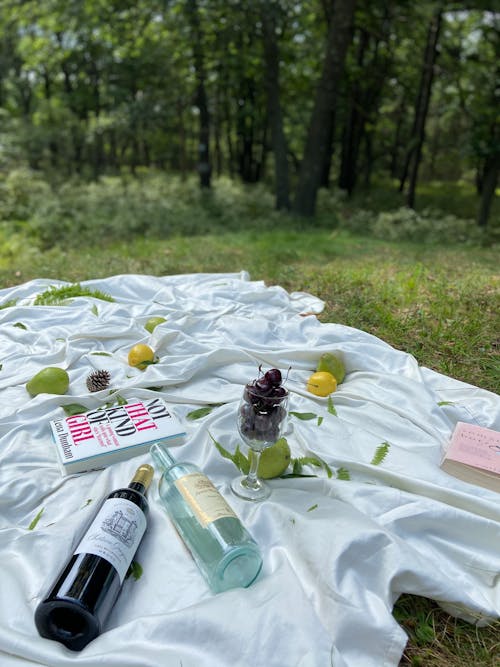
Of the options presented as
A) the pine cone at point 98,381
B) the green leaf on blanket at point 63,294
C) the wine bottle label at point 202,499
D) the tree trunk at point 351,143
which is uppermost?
the tree trunk at point 351,143

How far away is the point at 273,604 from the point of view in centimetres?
168

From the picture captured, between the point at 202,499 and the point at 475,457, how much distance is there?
1.46 m

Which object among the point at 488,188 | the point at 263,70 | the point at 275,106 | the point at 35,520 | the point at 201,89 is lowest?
the point at 35,520

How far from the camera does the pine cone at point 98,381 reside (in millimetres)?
3074

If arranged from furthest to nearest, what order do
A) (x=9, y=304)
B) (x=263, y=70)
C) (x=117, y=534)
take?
(x=263, y=70) → (x=9, y=304) → (x=117, y=534)

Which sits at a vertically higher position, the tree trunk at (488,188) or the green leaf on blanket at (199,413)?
the tree trunk at (488,188)

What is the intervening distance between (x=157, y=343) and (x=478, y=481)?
2332 millimetres

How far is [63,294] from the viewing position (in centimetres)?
460

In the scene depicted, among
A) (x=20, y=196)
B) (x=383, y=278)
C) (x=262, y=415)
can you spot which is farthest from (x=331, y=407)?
(x=20, y=196)

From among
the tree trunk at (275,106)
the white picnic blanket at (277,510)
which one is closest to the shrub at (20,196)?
the tree trunk at (275,106)

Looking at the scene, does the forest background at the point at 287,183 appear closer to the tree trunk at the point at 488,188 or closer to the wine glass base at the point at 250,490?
the tree trunk at the point at 488,188

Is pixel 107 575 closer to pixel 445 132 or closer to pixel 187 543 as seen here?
pixel 187 543

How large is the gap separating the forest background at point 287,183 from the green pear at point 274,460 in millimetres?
758

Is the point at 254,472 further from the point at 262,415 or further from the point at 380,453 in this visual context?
the point at 380,453
